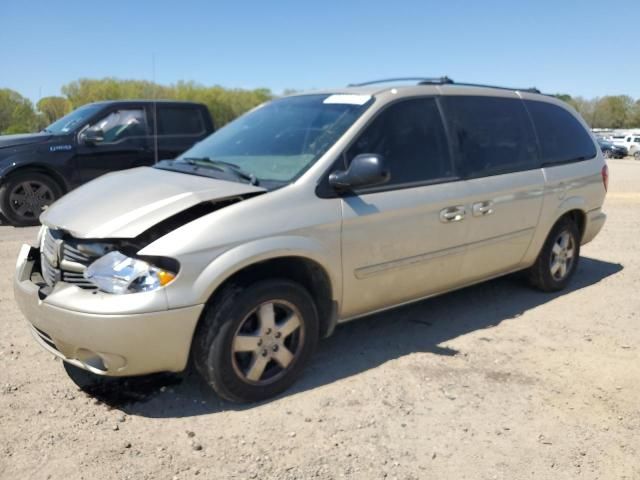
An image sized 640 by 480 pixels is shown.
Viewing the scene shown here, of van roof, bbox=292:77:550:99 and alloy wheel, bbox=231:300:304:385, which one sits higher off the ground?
van roof, bbox=292:77:550:99

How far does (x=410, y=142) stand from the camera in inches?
158

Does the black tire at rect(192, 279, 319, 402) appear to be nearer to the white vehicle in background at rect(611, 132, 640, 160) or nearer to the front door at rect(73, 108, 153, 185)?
the front door at rect(73, 108, 153, 185)

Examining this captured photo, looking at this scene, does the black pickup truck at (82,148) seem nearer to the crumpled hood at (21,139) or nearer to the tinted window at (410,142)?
the crumpled hood at (21,139)

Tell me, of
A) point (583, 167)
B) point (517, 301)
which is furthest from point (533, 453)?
point (583, 167)

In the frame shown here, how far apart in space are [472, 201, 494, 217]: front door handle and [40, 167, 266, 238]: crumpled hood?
5.79 feet

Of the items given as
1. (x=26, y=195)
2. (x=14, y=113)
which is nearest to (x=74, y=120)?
(x=26, y=195)

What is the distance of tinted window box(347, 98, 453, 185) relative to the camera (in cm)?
381

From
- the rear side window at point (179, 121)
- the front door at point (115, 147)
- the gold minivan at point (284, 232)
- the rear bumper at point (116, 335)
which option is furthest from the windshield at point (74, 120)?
the rear bumper at point (116, 335)

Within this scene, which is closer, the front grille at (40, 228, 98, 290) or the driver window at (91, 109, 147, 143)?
the front grille at (40, 228, 98, 290)

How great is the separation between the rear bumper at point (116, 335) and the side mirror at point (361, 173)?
1119 mm

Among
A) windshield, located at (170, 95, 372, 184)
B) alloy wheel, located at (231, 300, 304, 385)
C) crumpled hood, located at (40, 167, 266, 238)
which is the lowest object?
alloy wheel, located at (231, 300, 304, 385)

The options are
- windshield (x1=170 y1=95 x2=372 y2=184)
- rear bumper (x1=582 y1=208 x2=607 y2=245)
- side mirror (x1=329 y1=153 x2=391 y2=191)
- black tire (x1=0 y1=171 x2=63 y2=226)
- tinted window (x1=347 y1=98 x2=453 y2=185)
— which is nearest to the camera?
side mirror (x1=329 y1=153 x2=391 y2=191)

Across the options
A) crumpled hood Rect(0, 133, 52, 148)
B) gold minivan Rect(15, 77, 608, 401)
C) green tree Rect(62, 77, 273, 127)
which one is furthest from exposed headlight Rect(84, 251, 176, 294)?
green tree Rect(62, 77, 273, 127)

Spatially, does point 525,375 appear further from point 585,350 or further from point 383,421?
point 383,421
